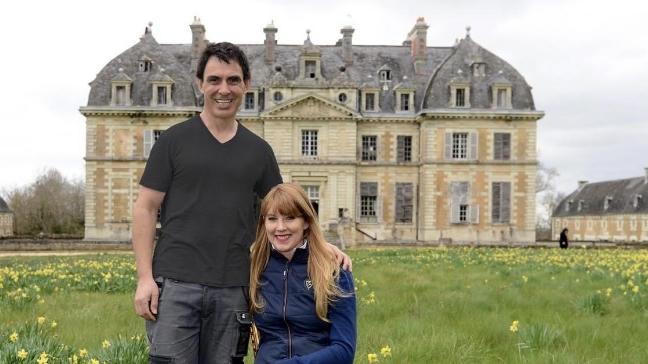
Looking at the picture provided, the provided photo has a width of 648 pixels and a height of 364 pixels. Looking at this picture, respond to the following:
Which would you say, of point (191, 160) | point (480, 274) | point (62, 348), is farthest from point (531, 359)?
point (480, 274)

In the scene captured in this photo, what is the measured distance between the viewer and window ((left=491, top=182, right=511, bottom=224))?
124ft

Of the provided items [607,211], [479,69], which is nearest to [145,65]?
[479,69]

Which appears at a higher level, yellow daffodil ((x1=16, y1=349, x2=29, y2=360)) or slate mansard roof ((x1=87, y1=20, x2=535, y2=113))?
slate mansard roof ((x1=87, y1=20, x2=535, y2=113))

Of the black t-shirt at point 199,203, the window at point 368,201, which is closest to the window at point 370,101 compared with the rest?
the window at point 368,201

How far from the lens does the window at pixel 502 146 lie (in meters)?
37.4

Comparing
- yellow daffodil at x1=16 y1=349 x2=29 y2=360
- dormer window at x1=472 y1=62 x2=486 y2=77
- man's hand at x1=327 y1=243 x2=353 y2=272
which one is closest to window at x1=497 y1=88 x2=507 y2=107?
dormer window at x1=472 y1=62 x2=486 y2=77

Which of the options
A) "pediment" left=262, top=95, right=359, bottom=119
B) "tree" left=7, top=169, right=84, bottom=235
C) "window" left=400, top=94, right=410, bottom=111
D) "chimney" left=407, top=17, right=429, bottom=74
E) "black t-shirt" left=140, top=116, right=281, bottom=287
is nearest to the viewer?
"black t-shirt" left=140, top=116, right=281, bottom=287

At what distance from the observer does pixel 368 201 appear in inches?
1515

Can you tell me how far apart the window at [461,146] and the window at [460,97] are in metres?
1.83

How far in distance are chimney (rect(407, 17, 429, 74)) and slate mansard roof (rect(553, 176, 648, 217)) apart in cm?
3006

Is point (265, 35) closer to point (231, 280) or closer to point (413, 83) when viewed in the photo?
point (413, 83)

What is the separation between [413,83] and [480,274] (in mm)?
28693

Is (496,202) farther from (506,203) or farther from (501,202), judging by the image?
(506,203)

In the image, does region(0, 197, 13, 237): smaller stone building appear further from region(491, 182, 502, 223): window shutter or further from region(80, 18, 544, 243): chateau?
region(491, 182, 502, 223): window shutter
